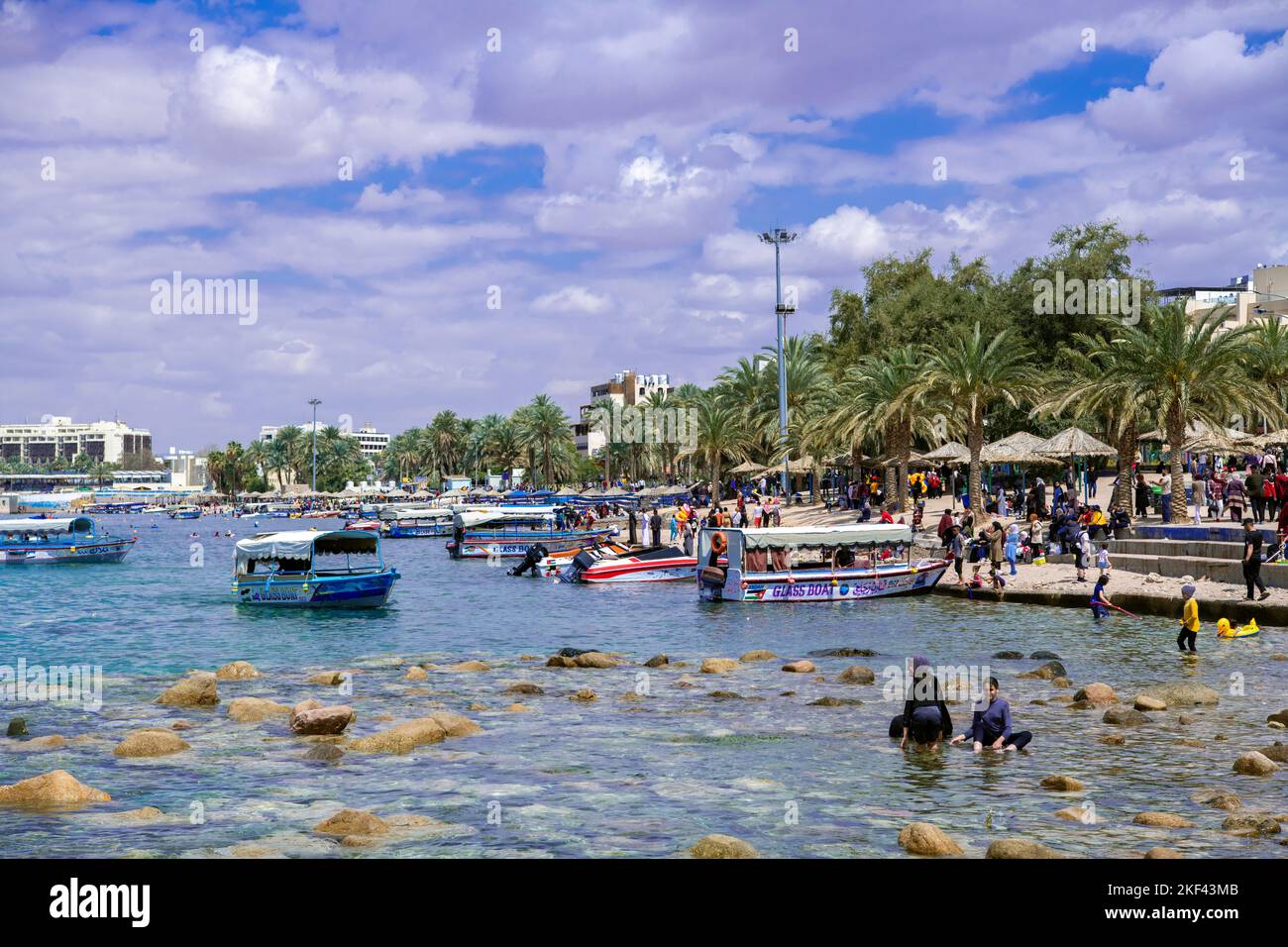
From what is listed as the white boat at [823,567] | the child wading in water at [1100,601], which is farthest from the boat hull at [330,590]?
the child wading in water at [1100,601]

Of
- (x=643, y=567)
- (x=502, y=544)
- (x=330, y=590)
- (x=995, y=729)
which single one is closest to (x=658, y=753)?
(x=995, y=729)

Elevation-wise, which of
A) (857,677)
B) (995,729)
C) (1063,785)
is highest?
(995,729)

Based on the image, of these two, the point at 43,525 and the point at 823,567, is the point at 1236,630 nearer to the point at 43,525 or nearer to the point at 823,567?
the point at 823,567

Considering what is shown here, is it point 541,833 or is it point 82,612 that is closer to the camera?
point 541,833

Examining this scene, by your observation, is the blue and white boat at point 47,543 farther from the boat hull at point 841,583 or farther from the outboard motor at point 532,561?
the boat hull at point 841,583

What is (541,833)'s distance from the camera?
44.7 ft

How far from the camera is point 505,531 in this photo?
72.5m

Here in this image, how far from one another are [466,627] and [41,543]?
4639 centimetres

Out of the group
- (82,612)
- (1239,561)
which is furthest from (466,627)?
(1239,561)

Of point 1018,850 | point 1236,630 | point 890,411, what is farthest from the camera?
point 890,411

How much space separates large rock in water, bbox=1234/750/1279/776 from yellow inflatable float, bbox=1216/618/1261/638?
41.5ft

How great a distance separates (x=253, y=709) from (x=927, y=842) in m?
13.3
